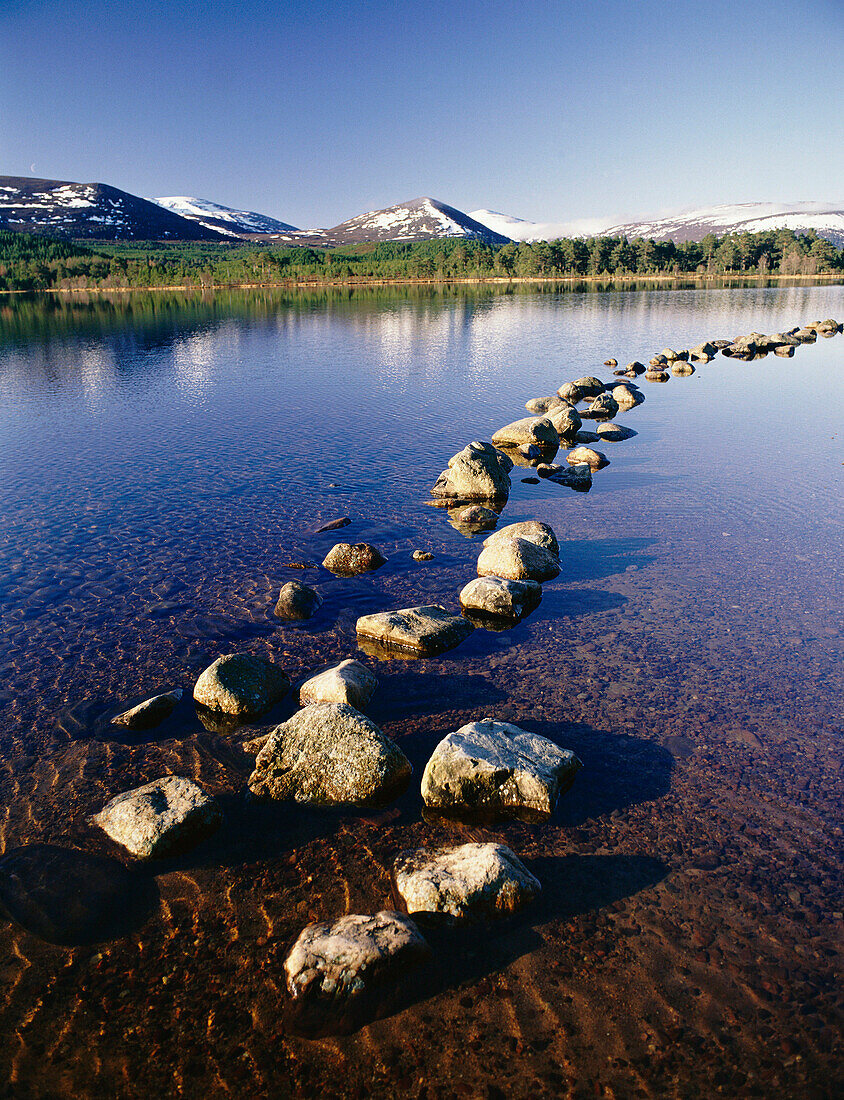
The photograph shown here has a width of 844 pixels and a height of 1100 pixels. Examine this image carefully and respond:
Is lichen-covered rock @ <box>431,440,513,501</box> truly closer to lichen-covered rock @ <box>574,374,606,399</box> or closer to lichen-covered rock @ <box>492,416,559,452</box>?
lichen-covered rock @ <box>492,416,559,452</box>

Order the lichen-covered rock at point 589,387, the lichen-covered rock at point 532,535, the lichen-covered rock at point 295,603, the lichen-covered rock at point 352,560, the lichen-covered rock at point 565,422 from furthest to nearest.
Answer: the lichen-covered rock at point 589,387
the lichen-covered rock at point 565,422
the lichen-covered rock at point 532,535
the lichen-covered rock at point 352,560
the lichen-covered rock at point 295,603

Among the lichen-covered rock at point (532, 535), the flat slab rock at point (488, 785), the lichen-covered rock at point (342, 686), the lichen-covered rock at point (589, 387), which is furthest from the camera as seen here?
the lichen-covered rock at point (589, 387)

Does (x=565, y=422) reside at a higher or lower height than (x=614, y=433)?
higher

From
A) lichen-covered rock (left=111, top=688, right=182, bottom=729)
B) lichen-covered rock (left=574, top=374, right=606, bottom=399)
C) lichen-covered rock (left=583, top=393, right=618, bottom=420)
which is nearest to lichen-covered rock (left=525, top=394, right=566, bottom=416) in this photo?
lichen-covered rock (left=583, top=393, right=618, bottom=420)

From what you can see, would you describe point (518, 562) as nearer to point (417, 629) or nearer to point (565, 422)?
point (417, 629)

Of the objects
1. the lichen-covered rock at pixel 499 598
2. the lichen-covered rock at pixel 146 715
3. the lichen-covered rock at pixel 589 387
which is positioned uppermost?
the lichen-covered rock at pixel 589 387

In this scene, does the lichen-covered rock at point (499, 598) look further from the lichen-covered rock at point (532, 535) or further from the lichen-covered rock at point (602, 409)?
the lichen-covered rock at point (602, 409)

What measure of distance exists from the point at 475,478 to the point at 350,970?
19.1 metres

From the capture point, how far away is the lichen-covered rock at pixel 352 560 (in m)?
18.3

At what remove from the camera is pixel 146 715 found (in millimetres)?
11883

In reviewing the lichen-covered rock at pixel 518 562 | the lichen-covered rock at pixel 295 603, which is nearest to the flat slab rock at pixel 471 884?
the lichen-covered rock at pixel 295 603

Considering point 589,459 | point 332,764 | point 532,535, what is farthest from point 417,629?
point 589,459

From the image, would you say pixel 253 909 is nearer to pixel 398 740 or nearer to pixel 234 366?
pixel 398 740

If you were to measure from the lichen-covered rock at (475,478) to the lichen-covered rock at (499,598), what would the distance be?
8.26m
